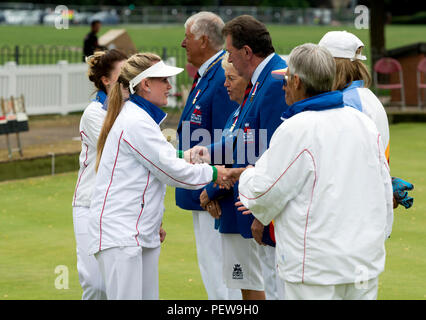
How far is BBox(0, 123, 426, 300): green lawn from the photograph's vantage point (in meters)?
7.10

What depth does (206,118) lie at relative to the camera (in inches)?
236

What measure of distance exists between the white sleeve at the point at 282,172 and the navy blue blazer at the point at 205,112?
6.06 ft

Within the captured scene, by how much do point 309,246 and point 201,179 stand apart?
3.82ft

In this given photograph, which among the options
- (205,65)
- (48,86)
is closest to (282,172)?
(205,65)

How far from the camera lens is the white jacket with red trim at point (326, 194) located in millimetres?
3881

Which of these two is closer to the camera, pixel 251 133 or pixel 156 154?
pixel 156 154

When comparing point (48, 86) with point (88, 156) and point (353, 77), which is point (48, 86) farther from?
point (353, 77)

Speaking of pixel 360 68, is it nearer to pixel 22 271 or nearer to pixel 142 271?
pixel 142 271

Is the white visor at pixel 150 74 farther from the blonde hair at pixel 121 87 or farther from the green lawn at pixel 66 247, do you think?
the green lawn at pixel 66 247

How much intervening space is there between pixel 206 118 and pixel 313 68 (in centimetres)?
205

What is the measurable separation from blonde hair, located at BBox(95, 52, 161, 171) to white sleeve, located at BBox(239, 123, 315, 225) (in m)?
1.14

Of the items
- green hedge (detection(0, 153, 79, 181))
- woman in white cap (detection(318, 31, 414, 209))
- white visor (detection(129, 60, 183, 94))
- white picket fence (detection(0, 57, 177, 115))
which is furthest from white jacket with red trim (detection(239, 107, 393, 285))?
white picket fence (detection(0, 57, 177, 115))

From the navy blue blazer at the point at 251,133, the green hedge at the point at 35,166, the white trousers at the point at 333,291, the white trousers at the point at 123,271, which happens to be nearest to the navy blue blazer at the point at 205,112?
the navy blue blazer at the point at 251,133
